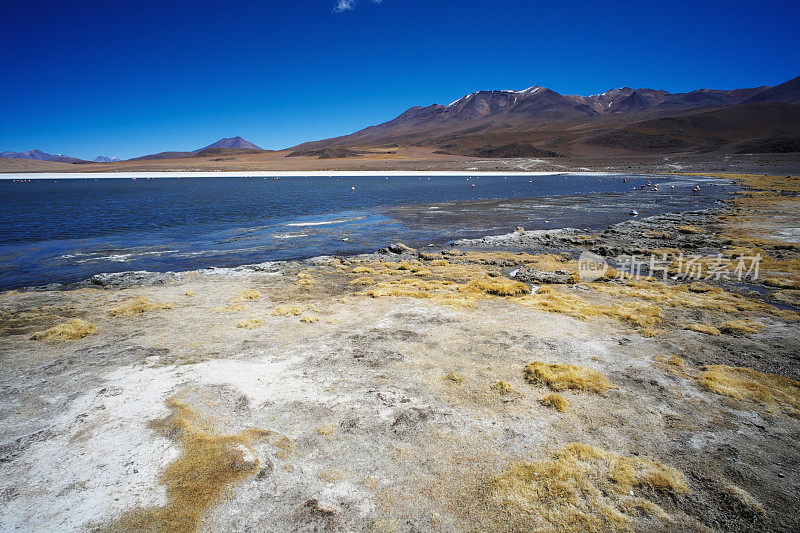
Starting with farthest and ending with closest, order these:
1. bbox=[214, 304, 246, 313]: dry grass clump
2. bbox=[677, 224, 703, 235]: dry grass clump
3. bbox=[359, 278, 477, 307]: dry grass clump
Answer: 1. bbox=[677, 224, 703, 235]: dry grass clump
2. bbox=[359, 278, 477, 307]: dry grass clump
3. bbox=[214, 304, 246, 313]: dry grass clump

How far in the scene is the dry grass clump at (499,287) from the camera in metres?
12.4

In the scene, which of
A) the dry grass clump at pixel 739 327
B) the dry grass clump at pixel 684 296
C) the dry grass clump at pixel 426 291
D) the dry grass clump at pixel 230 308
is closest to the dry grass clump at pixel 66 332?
the dry grass clump at pixel 230 308

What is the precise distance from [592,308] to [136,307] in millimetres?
13382

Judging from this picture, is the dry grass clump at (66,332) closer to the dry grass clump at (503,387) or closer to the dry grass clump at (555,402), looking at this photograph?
the dry grass clump at (503,387)

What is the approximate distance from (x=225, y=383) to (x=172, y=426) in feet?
4.36

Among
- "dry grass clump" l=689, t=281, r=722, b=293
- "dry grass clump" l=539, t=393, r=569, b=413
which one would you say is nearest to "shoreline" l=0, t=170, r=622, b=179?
"dry grass clump" l=689, t=281, r=722, b=293

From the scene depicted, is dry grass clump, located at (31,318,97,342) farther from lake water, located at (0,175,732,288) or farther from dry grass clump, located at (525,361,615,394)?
dry grass clump, located at (525,361,615,394)

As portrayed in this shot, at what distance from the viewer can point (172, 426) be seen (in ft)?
18.5

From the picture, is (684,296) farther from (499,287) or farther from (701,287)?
(499,287)

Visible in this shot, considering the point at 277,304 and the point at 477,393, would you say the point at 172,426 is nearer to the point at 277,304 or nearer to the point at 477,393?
the point at 477,393

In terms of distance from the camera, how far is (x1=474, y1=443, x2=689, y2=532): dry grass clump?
4180 millimetres

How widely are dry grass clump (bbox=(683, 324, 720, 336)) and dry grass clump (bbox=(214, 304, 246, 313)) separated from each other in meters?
12.1

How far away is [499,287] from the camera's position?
12.5 metres

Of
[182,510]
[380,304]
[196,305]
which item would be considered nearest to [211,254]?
[196,305]
